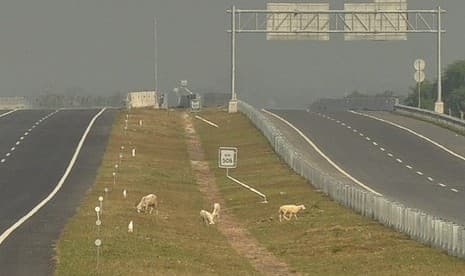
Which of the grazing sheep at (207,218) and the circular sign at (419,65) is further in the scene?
the circular sign at (419,65)

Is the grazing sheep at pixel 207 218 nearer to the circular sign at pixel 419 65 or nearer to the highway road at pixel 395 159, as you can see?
the highway road at pixel 395 159

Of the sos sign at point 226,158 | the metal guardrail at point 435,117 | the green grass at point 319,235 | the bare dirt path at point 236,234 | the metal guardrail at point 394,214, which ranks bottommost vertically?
the bare dirt path at point 236,234

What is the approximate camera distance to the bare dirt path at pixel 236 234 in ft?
105

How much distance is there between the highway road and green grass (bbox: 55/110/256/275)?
8951 millimetres

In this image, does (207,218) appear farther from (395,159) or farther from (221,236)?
(395,159)

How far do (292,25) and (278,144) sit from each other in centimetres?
3016

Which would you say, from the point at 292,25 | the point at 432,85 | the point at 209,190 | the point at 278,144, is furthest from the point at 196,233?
the point at 432,85

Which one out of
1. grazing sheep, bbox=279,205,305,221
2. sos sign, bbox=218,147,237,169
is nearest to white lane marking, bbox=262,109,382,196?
grazing sheep, bbox=279,205,305,221

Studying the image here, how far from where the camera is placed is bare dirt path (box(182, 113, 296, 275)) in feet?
105

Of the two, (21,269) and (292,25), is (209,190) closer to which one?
(21,269)

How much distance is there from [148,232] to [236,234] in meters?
4.54

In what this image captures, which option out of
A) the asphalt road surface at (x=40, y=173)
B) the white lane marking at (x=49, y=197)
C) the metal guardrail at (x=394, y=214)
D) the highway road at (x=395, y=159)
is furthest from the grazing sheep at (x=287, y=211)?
the white lane marking at (x=49, y=197)

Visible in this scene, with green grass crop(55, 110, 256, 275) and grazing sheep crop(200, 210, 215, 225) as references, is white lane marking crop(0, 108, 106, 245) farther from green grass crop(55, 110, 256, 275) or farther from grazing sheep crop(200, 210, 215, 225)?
grazing sheep crop(200, 210, 215, 225)

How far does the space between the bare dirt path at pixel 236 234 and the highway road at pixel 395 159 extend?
7265 mm
